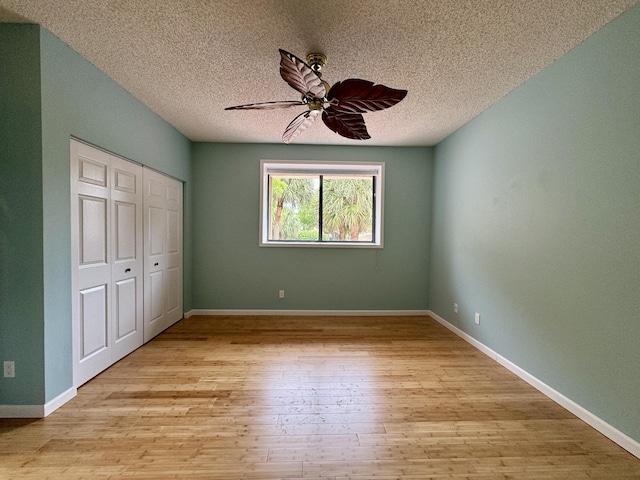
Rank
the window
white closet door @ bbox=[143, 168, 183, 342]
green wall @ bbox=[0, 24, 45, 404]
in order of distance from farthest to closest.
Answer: the window
white closet door @ bbox=[143, 168, 183, 342]
green wall @ bbox=[0, 24, 45, 404]

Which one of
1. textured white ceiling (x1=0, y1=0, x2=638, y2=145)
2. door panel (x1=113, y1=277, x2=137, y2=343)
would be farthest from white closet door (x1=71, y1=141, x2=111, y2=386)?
textured white ceiling (x1=0, y1=0, x2=638, y2=145)

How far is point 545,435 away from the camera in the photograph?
1659mm

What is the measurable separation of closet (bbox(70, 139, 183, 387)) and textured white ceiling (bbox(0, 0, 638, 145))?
79 cm

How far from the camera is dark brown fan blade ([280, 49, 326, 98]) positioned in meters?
1.47

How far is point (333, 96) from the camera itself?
1.79 metres

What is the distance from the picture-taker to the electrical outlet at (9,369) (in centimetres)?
176

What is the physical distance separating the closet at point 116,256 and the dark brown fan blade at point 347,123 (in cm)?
192

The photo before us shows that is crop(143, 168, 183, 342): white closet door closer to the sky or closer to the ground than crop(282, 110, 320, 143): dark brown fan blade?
closer to the ground

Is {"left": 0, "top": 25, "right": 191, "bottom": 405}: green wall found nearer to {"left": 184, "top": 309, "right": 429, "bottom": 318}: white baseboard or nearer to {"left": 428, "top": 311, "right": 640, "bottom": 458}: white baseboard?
{"left": 184, "top": 309, "right": 429, "bottom": 318}: white baseboard

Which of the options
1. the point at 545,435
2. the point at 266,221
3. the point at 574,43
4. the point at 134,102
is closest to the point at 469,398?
the point at 545,435

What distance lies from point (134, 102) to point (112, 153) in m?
0.64

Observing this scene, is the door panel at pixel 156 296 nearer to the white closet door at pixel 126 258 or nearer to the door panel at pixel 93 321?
the white closet door at pixel 126 258

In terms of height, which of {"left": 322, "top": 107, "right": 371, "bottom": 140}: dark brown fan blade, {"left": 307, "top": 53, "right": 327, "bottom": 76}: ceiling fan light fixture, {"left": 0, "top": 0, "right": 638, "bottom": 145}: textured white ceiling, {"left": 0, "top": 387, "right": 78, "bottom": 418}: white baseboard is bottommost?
{"left": 0, "top": 387, "right": 78, "bottom": 418}: white baseboard

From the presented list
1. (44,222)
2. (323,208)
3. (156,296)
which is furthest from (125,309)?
(323,208)
